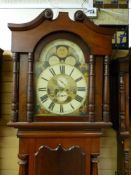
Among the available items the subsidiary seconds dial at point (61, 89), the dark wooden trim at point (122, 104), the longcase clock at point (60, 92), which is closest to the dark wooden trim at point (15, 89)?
the longcase clock at point (60, 92)

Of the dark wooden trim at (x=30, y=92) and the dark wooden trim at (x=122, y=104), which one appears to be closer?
the dark wooden trim at (x=30, y=92)

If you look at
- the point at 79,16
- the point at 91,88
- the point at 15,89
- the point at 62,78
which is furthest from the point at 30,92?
the point at 79,16

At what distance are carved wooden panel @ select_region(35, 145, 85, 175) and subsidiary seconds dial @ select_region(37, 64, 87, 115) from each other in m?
0.20

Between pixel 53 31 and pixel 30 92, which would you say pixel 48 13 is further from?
pixel 30 92

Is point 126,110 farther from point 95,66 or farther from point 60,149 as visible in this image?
point 60,149

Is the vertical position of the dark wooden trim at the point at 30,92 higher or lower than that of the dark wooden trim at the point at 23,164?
higher

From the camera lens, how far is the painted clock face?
1.46 m

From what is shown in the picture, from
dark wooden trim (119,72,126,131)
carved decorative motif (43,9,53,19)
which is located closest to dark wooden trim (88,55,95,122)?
dark wooden trim (119,72,126,131)

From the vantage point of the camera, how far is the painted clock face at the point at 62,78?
146cm

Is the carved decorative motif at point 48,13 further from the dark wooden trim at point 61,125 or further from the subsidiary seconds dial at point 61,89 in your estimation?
the dark wooden trim at point 61,125

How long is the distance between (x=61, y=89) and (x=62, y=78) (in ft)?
0.19

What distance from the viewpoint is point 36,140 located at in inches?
57.2

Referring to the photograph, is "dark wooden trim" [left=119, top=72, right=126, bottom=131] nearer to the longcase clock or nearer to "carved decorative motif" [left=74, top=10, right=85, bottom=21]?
the longcase clock

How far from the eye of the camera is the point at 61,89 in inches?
58.2
